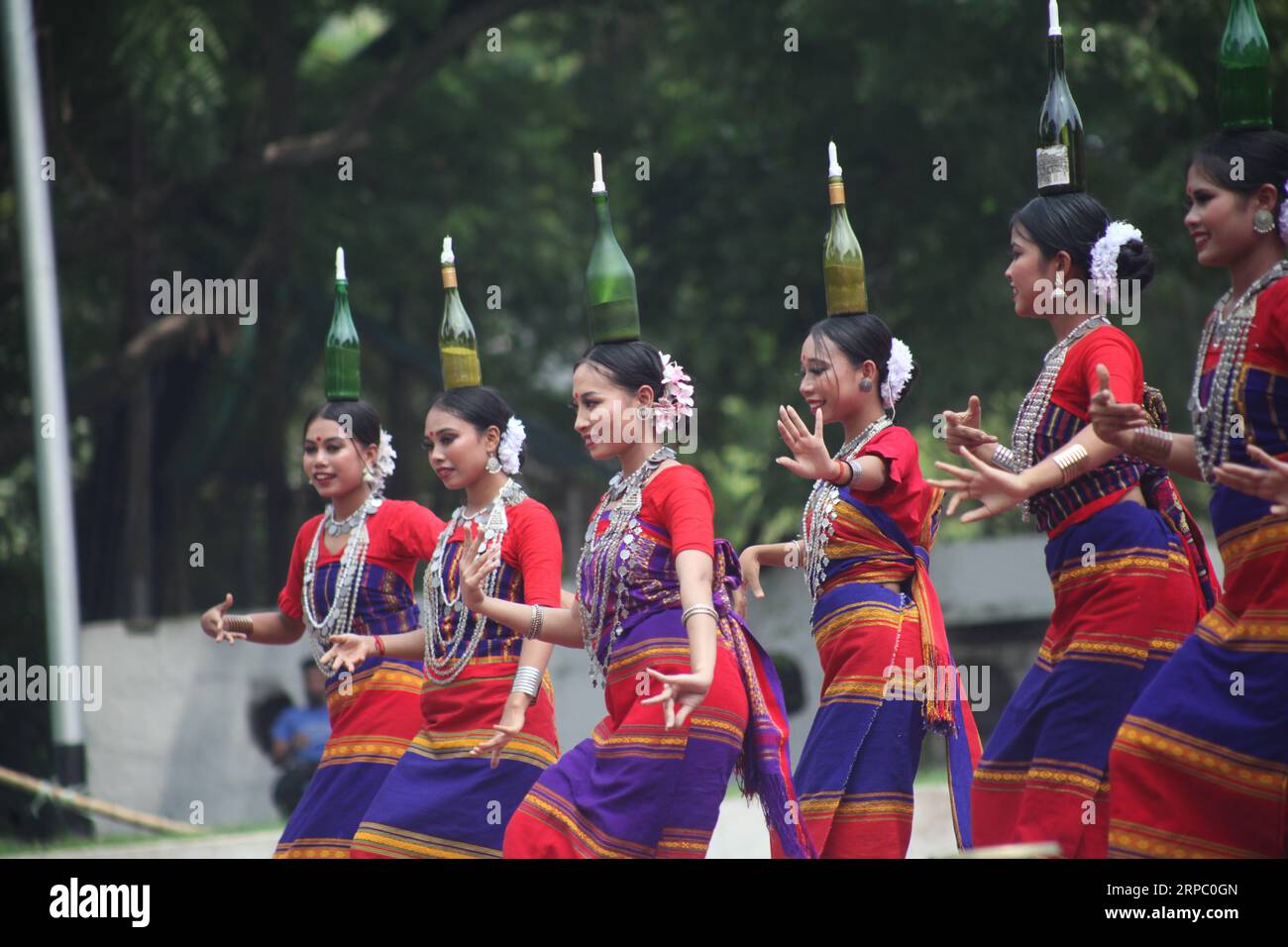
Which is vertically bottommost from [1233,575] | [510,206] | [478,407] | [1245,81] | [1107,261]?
[1233,575]

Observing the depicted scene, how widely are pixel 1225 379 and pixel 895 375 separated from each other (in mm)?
1505

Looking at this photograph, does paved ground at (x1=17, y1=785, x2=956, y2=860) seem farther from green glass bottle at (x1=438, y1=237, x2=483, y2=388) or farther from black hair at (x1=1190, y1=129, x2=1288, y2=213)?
black hair at (x1=1190, y1=129, x2=1288, y2=213)

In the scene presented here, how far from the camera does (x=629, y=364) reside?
202 inches

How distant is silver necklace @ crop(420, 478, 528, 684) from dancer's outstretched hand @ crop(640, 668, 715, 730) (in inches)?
53.8

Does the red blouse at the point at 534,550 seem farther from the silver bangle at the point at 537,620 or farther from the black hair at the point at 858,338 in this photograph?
the black hair at the point at 858,338

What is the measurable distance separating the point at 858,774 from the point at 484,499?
4.99ft

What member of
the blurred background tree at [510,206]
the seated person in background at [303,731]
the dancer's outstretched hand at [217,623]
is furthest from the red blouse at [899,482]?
the blurred background tree at [510,206]

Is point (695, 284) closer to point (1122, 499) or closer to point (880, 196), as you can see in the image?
point (880, 196)

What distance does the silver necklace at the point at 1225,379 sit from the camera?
4160 millimetres

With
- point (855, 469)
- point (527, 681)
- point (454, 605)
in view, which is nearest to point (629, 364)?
point (855, 469)

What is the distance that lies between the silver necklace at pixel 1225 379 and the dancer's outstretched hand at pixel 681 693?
1.27 meters

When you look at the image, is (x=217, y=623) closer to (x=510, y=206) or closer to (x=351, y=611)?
(x=351, y=611)

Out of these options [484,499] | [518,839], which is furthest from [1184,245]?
[518,839]

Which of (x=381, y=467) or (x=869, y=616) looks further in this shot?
(x=381, y=467)
